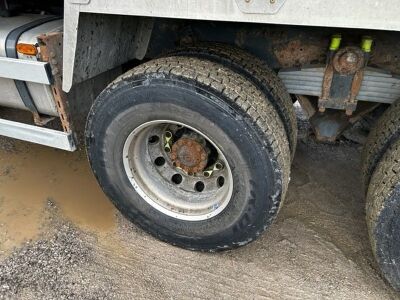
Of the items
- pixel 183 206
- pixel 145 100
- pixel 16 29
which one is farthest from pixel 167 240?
pixel 16 29

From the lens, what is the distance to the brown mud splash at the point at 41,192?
117 inches

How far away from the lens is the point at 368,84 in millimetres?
2512

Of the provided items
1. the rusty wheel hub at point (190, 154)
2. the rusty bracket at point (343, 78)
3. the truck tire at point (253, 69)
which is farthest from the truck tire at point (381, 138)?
the rusty wheel hub at point (190, 154)

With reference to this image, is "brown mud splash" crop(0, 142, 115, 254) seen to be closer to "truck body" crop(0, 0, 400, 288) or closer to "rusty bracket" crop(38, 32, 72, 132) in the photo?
"truck body" crop(0, 0, 400, 288)

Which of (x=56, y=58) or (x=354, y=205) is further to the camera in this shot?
(x=354, y=205)

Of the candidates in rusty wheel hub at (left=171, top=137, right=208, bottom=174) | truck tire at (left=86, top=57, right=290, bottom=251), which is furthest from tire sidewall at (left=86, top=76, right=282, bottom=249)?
rusty wheel hub at (left=171, top=137, right=208, bottom=174)

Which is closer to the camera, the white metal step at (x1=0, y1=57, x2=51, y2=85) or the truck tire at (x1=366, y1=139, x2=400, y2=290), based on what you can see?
the truck tire at (x1=366, y1=139, x2=400, y2=290)

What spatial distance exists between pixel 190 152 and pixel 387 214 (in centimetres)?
119

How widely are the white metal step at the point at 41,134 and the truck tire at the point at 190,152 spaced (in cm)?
→ 18

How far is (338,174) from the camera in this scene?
3541 millimetres

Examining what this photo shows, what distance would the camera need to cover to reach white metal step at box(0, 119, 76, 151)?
2.65 metres

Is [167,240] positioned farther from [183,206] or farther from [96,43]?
[96,43]

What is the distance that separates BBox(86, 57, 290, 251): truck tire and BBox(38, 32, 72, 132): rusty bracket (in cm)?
28

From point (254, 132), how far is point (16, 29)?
1755 mm
